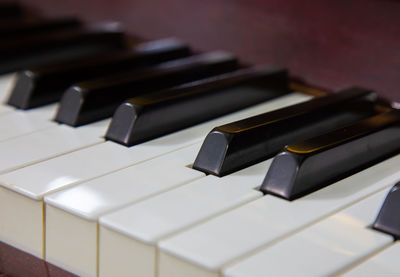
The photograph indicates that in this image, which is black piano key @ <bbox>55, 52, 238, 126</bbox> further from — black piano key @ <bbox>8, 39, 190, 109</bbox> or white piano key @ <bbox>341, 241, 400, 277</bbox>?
white piano key @ <bbox>341, 241, 400, 277</bbox>

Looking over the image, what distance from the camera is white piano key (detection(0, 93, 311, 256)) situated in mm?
1083

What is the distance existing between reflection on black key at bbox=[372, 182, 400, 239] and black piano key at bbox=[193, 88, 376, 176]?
0.26 meters

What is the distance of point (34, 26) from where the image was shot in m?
1.90

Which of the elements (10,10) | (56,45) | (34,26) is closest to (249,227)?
(56,45)

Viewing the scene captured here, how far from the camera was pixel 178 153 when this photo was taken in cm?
122

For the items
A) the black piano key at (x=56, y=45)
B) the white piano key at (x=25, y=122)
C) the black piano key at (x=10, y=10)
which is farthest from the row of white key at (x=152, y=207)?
the black piano key at (x=10, y=10)

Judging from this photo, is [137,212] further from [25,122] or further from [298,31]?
[298,31]

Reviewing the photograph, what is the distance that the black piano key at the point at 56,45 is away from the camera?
68.0 inches

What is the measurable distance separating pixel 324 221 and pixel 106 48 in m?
1.02

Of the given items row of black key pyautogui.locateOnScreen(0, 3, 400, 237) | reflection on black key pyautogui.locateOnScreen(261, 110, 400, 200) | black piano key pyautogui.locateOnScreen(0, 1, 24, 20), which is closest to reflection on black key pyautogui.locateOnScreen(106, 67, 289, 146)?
row of black key pyautogui.locateOnScreen(0, 3, 400, 237)

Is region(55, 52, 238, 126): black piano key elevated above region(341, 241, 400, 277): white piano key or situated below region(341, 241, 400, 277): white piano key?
above

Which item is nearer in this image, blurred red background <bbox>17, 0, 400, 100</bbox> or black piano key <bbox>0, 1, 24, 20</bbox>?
blurred red background <bbox>17, 0, 400, 100</bbox>

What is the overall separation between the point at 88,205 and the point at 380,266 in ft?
1.36

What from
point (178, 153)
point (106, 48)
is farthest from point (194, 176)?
point (106, 48)
